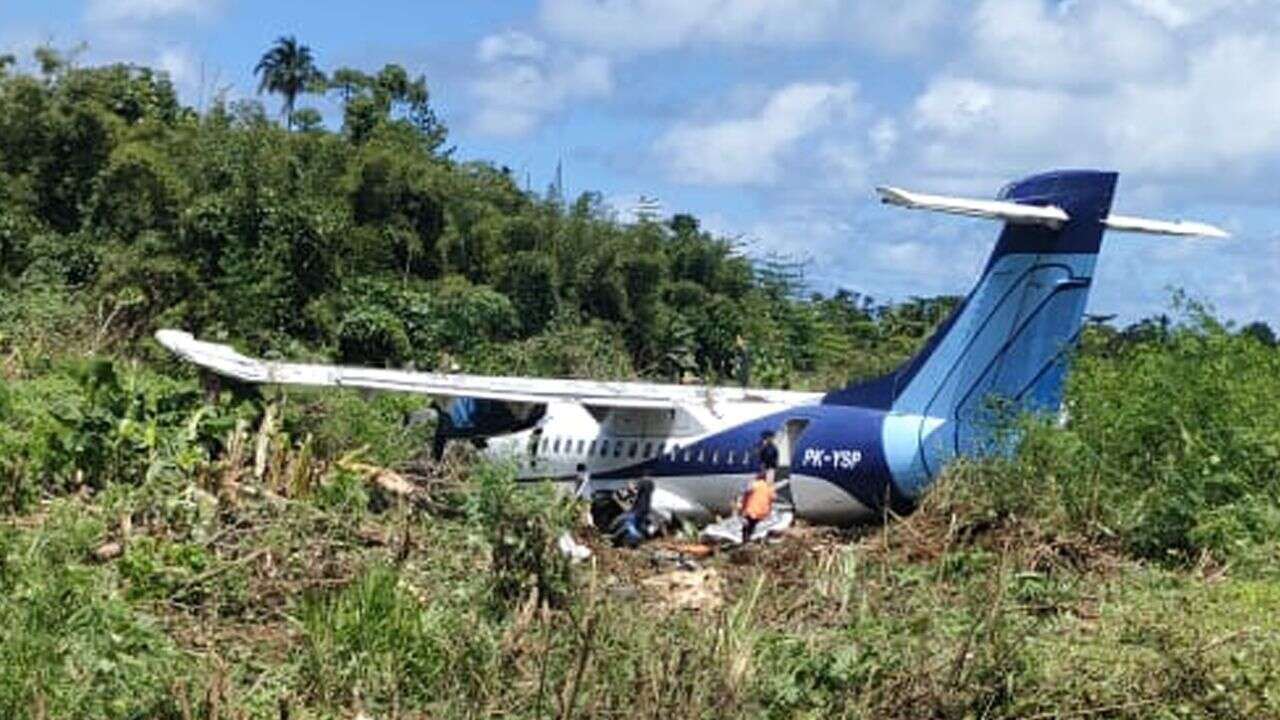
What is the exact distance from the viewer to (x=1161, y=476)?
42.2ft

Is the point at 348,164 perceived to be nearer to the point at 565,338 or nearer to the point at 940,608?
the point at 565,338

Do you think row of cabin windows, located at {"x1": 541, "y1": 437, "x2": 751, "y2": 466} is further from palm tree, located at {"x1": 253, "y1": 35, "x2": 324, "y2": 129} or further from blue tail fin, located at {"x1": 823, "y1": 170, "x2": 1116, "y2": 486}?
palm tree, located at {"x1": 253, "y1": 35, "x2": 324, "y2": 129}

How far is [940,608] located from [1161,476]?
481cm

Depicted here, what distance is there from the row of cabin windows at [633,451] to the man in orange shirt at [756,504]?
4.76 ft

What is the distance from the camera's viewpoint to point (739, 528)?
16.0 m

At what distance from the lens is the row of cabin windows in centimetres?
1797

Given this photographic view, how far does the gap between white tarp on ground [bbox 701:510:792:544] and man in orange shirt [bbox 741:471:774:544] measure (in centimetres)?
7

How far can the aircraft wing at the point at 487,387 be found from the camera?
16.4m

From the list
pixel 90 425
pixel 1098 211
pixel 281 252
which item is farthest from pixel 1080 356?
pixel 281 252

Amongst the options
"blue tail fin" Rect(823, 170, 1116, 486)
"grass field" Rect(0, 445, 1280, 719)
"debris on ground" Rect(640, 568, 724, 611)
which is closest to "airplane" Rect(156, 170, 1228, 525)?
"blue tail fin" Rect(823, 170, 1116, 486)

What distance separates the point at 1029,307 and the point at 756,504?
121 inches

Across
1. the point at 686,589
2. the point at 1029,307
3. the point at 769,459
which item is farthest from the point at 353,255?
the point at 686,589

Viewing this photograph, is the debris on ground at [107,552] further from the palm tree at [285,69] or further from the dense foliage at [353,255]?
the palm tree at [285,69]

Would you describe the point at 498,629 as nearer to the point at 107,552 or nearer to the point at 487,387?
the point at 107,552
